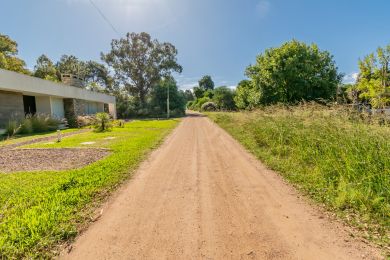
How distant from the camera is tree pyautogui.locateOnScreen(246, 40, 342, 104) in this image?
18250 mm

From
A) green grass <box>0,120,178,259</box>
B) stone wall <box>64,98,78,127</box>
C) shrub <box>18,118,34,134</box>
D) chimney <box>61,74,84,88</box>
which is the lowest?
green grass <box>0,120,178,259</box>

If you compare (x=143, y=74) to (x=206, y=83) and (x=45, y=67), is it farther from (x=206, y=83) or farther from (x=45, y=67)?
(x=206, y=83)

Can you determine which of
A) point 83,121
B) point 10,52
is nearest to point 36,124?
point 83,121

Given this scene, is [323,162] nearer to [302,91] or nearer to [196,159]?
[196,159]

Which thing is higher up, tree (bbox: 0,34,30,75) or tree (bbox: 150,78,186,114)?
tree (bbox: 0,34,30,75)

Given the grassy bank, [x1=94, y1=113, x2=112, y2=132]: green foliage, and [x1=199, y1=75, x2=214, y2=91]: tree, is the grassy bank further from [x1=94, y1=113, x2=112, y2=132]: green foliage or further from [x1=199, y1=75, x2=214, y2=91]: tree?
[x1=199, y1=75, x2=214, y2=91]: tree

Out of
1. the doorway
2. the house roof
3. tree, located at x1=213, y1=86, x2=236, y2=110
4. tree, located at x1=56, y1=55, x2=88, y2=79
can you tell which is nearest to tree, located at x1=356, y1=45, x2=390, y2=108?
the house roof

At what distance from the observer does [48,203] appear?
3.82 meters

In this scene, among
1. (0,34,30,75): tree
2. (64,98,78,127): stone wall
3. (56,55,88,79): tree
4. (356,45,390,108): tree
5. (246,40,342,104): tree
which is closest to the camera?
(356,45,390,108): tree

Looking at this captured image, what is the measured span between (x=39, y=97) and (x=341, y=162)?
71.0ft

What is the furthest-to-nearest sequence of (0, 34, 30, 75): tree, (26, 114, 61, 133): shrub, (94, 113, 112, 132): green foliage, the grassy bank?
1. (0, 34, 30, 75): tree
2. (94, 113, 112, 132): green foliage
3. (26, 114, 61, 133): shrub
4. the grassy bank

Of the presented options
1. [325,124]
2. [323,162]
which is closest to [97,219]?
[323,162]

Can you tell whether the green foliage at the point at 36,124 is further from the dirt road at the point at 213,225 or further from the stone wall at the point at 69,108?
the dirt road at the point at 213,225

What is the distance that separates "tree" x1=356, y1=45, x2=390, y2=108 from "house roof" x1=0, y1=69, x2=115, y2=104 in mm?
19510
